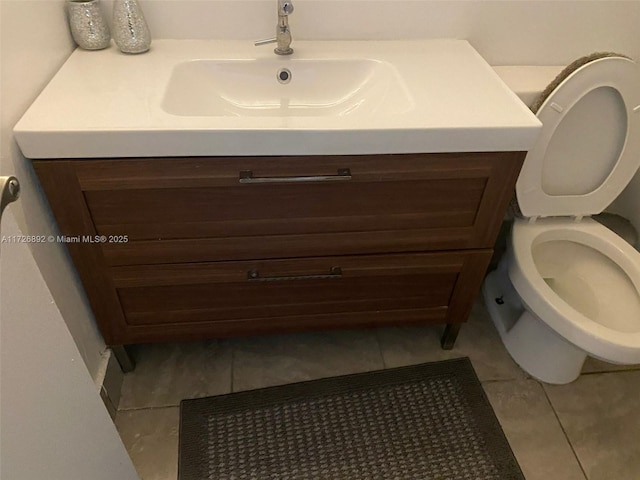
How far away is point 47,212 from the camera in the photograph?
3.60ft

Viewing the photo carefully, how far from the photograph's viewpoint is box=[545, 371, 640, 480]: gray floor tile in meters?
1.36

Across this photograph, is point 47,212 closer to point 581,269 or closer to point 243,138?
point 243,138

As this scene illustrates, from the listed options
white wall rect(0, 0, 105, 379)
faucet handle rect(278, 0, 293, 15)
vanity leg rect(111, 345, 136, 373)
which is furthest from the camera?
vanity leg rect(111, 345, 136, 373)

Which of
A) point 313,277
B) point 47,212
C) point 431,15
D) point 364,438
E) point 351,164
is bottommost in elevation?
point 364,438

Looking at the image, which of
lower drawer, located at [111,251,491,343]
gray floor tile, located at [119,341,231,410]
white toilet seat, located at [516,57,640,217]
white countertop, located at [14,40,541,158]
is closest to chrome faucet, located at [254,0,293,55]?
white countertop, located at [14,40,541,158]

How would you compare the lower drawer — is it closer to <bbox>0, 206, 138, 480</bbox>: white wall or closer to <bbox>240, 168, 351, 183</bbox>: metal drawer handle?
<bbox>240, 168, 351, 183</bbox>: metal drawer handle

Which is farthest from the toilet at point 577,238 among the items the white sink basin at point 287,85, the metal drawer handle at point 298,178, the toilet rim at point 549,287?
the metal drawer handle at point 298,178

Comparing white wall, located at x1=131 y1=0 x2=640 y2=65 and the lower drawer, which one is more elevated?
white wall, located at x1=131 y1=0 x2=640 y2=65

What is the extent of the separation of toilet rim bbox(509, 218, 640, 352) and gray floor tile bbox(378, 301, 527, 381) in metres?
0.31

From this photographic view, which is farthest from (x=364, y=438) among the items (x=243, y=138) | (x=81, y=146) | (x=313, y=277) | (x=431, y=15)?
(x=431, y=15)

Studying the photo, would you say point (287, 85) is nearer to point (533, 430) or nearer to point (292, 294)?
point (292, 294)

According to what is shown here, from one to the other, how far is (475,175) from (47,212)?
94cm

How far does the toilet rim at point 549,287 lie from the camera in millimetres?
1225

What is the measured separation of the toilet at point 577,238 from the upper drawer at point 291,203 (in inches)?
10.1
